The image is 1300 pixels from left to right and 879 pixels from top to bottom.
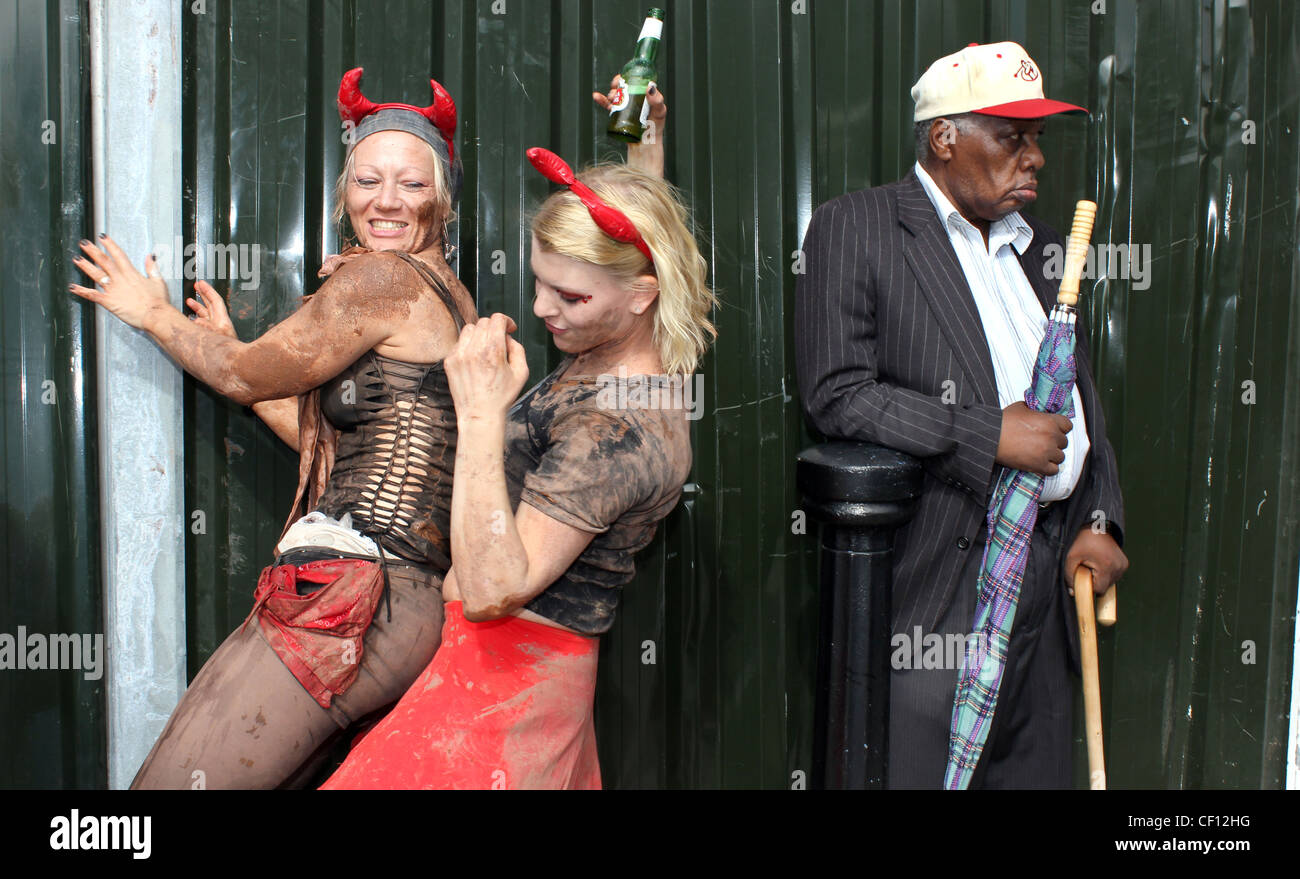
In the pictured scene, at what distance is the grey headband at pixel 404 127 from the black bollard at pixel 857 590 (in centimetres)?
115

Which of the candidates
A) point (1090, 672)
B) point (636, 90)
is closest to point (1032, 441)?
point (1090, 672)

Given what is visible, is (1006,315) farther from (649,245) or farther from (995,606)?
(649,245)

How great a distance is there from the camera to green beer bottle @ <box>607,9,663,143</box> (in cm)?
252

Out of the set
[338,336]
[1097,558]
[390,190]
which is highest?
[390,190]

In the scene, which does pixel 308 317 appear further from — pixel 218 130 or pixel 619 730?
pixel 619 730

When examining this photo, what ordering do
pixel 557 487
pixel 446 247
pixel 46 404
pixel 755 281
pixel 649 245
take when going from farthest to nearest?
pixel 755 281 < pixel 46 404 < pixel 446 247 < pixel 649 245 < pixel 557 487

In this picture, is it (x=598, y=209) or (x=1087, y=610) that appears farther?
(x=1087, y=610)

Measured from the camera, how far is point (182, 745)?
208 centimetres

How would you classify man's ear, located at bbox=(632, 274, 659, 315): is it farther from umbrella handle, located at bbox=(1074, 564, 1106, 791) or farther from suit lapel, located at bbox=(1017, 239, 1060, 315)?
umbrella handle, located at bbox=(1074, 564, 1106, 791)

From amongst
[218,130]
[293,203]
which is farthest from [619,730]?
[218,130]

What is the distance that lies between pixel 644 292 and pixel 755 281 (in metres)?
1.02

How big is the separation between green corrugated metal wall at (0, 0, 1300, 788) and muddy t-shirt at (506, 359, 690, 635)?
0.93 meters

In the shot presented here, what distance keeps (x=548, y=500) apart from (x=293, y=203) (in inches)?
59.9

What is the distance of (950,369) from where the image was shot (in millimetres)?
2324
